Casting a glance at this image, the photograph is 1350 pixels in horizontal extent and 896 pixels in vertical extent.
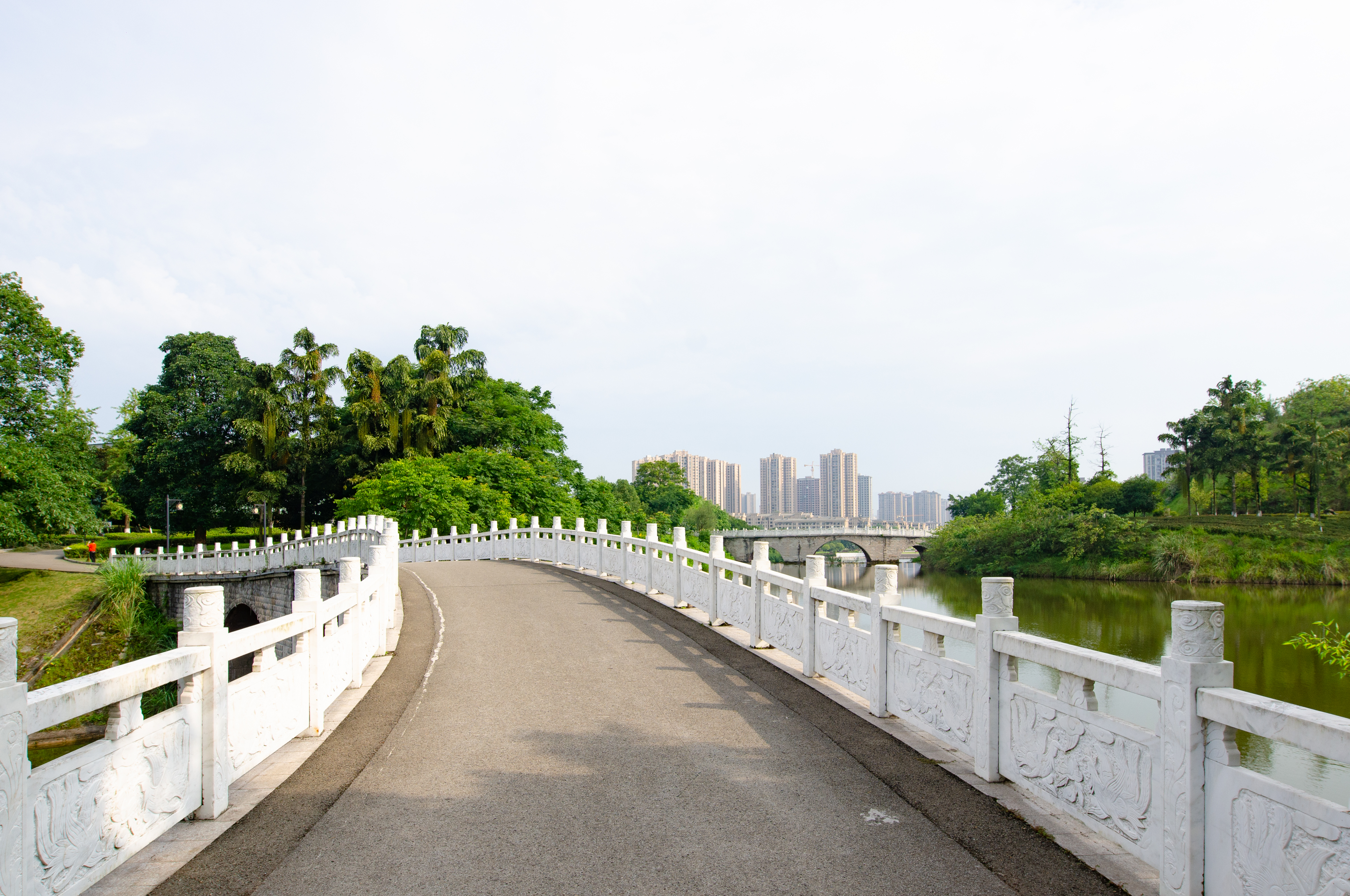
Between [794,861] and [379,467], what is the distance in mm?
39309

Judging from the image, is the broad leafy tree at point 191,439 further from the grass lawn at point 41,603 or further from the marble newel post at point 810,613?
the marble newel post at point 810,613

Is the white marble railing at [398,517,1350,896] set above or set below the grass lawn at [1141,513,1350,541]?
above

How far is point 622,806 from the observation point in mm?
4527

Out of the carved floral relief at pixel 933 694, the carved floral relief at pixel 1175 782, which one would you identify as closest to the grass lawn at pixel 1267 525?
the carved floral relief at pixel 933 694

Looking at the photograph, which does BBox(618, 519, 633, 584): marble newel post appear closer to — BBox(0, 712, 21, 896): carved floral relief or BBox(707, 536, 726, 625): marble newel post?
BBox(707, 536, 726, 625): marble newel post

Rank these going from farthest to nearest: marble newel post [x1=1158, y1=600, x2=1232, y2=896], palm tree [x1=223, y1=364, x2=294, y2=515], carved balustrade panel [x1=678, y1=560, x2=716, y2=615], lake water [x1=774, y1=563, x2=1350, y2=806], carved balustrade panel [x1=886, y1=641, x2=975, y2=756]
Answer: palm tree [x1=223, y1=364, x2=294, y2=515]
lake water [x1=774, y1=563, x2=1350, y2=806]
carved balustrade panel [x1=678, y1=560, x2=716, y2=615]
carved balustrade panel [x1=886, y1=641, x2=975, y2=756]
marble newel post [x1=1158, y1=600, x2=1232, y2=896]

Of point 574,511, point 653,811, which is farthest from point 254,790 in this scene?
point 574,511

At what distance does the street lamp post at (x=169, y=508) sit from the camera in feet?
138

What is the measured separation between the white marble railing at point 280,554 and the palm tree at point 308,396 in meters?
6.52

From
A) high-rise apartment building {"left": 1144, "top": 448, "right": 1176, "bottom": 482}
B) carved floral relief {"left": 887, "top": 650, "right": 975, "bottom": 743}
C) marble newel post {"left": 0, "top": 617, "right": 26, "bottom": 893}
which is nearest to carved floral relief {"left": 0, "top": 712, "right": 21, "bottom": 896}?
marble newel post {"left": 0, "top": 617, "right": 26, "bottom": 893}

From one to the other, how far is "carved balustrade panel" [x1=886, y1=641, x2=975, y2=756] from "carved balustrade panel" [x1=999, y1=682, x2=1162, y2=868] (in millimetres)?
404

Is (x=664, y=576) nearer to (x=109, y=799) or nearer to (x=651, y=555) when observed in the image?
(x=651, y=555)

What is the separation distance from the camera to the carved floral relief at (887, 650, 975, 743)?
5195 mm

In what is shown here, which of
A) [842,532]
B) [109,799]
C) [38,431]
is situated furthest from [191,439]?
[842,532]
